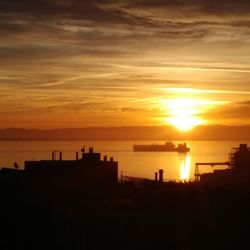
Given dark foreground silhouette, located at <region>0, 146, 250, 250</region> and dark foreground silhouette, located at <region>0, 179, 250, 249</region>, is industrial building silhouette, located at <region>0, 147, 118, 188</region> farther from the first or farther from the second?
dark foreground silhouette, located at <region>0, 179, 250, 249</region>

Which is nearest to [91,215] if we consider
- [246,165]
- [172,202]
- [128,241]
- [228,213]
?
[128,241]

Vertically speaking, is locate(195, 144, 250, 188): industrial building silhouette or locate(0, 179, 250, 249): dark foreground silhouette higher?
locate(195, 144, 250, 188): industrial building silhouette

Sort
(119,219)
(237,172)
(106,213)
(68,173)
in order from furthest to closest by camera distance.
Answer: (237,172)
(68,173)
(106,213)
(119,219)

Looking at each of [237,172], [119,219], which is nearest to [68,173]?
[119,219]

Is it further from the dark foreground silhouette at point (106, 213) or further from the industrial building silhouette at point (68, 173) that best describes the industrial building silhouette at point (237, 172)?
the industrial building silhouette at point (68, 173)

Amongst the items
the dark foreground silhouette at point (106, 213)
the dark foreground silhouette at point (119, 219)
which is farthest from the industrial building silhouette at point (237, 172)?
the dark foreground silhouette at point (119, 219)

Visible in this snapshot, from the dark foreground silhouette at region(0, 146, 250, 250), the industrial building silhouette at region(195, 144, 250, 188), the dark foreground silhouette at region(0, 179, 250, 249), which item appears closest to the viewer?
the dark foreground silhouette at region(0, 179, 250, 249)

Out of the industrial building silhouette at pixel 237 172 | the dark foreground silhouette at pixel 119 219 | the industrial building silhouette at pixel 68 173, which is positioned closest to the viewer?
the dark foreground silhouette at pixel 119 219

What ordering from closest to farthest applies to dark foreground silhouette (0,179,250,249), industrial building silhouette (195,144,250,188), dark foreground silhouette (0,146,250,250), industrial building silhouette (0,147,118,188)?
dark foreground silhouette (0,179,250,249) < dark foreground silhouette (0,146,250,250) < industrial building silhouette (0,147,118,188) < industrial building silhouette (195,144,250,188)

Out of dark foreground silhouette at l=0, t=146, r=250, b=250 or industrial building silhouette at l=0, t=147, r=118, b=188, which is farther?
industrial building silhouette at l=0, t=147, r=118, b=188

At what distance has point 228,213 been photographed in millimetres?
31766

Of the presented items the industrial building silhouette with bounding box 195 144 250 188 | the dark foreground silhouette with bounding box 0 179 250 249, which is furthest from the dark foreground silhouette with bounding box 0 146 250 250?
the industrial building silhouette with bounding box 195 144 250 188

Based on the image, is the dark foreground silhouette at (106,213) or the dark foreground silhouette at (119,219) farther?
the dark foreground silhouette at (106,213)

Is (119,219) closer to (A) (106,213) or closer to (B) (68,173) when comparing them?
(A) (106,213)
